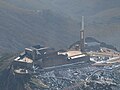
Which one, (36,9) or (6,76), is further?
(36,9)

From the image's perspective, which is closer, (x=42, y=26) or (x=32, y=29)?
(x=32, y=29)

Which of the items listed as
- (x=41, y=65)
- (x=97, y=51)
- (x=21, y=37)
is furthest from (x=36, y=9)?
(x=41, y=65)

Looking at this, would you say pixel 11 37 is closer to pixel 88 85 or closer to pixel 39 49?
pixel 39 49

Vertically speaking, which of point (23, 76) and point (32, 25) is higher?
point (32, 25)

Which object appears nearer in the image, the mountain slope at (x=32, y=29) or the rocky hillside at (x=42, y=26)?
the mountain slope at (x=32, y=29)

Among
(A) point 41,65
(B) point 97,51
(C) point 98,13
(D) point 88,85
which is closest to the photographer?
(D) point 88,85

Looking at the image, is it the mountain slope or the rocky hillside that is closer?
the mountain slope

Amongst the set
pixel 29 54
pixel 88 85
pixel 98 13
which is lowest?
pixel 88 85

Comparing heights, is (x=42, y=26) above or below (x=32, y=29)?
above

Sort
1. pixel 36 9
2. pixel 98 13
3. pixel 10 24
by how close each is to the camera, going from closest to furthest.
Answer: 1. pixel 10 24
2. pixel 36 9
3. pixel 98 13
